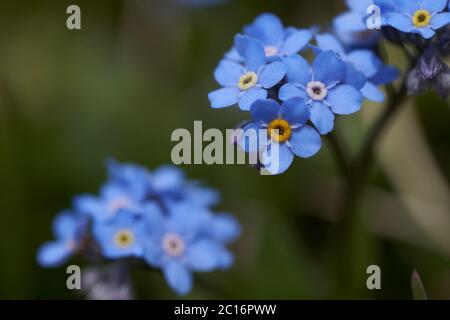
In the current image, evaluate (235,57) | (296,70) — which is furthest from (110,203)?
(296,70)

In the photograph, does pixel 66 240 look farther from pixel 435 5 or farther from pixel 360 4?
pixel 435 5

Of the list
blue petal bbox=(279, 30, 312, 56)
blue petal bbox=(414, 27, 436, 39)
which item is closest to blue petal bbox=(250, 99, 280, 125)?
blue petal bbox=(279, 30, 312, 56)

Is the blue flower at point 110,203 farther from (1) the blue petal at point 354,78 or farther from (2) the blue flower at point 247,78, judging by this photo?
(1) the blue petal at point 354,78

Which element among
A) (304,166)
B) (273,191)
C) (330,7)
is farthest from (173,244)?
(330,7)

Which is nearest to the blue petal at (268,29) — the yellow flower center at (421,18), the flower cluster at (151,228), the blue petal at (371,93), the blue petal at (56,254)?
the blue petal at (371,93)

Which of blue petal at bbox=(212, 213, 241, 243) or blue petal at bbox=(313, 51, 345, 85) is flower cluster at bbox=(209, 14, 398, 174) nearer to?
blue petal at bbox=(313, 51, 345, 85)

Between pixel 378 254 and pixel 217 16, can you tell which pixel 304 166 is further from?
pixel 217 16

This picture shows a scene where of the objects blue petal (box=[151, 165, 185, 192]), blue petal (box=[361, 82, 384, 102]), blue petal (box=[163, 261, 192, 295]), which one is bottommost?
blue petal (box=[163, 261, 192, 295])
